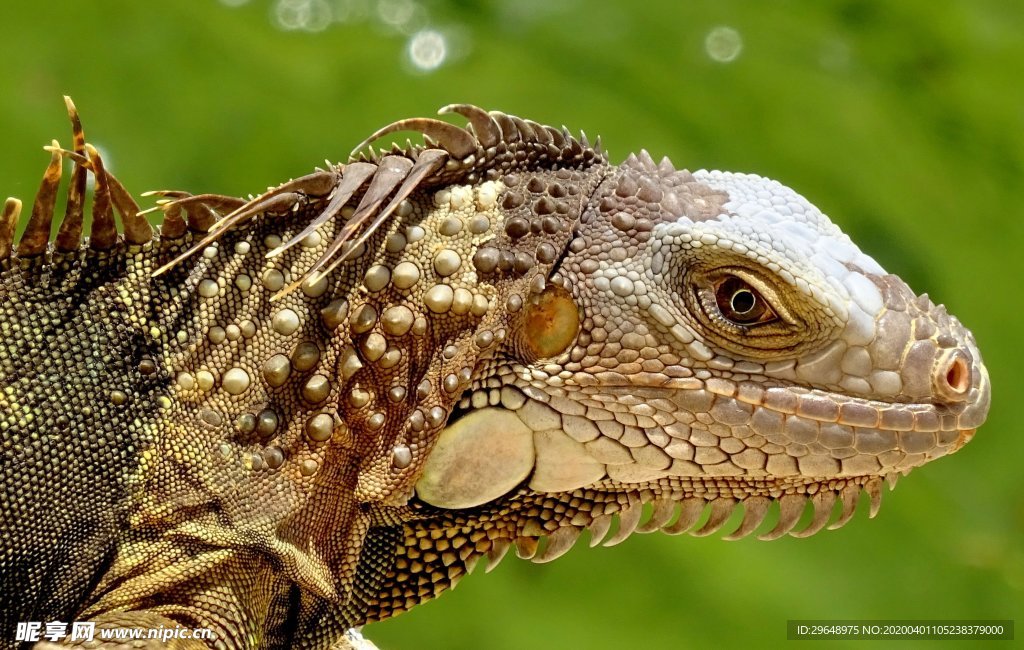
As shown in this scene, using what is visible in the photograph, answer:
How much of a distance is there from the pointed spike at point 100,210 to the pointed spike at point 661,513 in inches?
48.2

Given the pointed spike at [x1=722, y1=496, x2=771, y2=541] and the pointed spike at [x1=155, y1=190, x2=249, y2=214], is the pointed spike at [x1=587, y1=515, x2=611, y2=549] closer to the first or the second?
the pointed spike at [x1=722, y1=496, x2=771, y2=541]

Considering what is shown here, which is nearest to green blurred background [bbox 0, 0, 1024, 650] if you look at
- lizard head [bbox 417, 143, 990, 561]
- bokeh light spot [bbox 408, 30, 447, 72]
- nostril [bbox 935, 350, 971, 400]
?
bokeh light spot [bbox 408, 30, 447, 72]

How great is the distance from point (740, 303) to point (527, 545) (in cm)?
71

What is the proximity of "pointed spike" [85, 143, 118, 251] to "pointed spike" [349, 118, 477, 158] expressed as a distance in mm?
477

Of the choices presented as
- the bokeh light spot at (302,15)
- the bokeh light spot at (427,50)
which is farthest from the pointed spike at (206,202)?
the bokeh light spot at (427,50)

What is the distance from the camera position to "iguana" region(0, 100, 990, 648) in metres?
1.95

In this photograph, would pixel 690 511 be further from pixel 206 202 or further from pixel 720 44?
pixel 720 44

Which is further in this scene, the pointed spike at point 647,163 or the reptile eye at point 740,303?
the pointed spike at point 647,163

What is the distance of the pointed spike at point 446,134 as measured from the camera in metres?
2.08

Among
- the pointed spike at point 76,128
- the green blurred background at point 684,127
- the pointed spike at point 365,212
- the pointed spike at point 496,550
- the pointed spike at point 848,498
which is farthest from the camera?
the green blurred background at point 684,127

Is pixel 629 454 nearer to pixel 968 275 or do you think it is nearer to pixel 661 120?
pixel 661 120

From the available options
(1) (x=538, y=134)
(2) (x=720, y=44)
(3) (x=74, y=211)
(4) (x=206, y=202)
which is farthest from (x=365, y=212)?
(2) (x=720, y=44)

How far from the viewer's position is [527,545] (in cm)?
228

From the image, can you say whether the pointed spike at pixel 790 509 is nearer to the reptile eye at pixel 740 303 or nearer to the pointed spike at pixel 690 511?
the pointed spike at pixel 690 511
